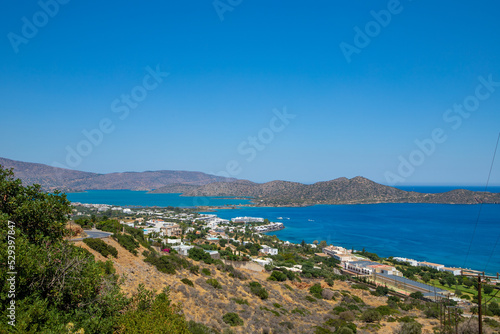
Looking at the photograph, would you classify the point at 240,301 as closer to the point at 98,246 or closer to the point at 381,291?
the point at 98,246

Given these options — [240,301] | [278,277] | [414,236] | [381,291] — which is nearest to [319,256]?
[381,291]

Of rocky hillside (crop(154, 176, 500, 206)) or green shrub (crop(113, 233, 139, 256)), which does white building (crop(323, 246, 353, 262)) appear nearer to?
green shrub (crop(113, 233, 139, 256))

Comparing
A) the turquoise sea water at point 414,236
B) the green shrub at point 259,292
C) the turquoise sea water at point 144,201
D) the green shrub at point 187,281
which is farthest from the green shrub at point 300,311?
the turquoise sea water at point 144,201

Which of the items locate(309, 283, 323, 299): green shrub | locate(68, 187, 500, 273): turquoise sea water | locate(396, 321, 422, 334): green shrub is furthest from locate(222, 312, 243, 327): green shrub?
locate(68, 187, 500, 273): turquoise sea water

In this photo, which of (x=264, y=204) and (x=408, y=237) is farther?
(x=264, y=204)

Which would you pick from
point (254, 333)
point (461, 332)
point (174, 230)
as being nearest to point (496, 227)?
point (174, 230)

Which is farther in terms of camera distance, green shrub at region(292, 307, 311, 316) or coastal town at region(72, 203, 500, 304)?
coastal town at region(72, 203, 500, 304)

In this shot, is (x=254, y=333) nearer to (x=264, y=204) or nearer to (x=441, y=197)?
(x=264, y=204)

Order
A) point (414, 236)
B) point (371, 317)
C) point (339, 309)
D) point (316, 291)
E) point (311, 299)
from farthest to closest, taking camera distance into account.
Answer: point (414, 236), point (316, 291), point (311, 299), point (339, 309), point (371, 317)
